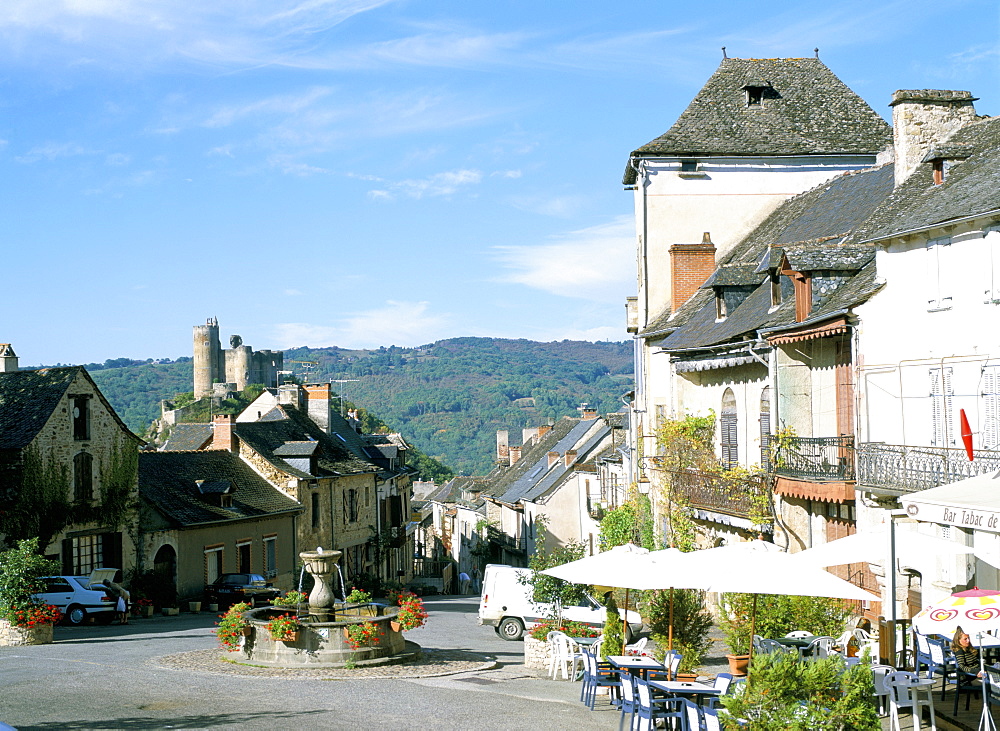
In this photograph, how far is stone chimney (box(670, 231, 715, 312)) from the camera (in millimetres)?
31453

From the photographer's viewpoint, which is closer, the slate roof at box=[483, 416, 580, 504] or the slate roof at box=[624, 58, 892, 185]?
the slate roof at box=[624, 58, 892, 185]

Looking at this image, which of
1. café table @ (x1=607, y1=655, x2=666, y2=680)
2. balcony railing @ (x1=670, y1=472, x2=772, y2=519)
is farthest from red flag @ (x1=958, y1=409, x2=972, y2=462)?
balcony railing @ (x1=670, y1=472, x2=772, y2=519)

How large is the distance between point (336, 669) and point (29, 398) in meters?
20.7

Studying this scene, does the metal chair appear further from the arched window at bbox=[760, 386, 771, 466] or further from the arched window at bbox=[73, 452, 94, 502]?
the arched window at bbox=[73, 452, 94, 502]

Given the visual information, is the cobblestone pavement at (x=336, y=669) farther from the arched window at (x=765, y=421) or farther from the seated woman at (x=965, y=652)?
the arched window at (x=765, y=421)

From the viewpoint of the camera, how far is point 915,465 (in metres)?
17.1

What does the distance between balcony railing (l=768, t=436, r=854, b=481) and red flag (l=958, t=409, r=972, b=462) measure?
2.93m

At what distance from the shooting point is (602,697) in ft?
48.6

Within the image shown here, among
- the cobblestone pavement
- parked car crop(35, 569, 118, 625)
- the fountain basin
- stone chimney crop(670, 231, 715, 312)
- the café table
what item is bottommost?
parked car crop(35, 569, 118, 625)

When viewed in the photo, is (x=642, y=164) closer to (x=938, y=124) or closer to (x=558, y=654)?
(x=938, y=124)

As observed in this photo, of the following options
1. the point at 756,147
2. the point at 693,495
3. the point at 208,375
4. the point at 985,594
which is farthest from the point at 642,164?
the point at 208,375

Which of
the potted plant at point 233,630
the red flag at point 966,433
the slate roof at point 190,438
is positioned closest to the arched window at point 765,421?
the red flag at point 966,433

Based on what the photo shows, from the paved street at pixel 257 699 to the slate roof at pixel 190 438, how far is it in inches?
1201

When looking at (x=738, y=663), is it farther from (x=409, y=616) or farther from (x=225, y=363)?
(x=225, y=363)
